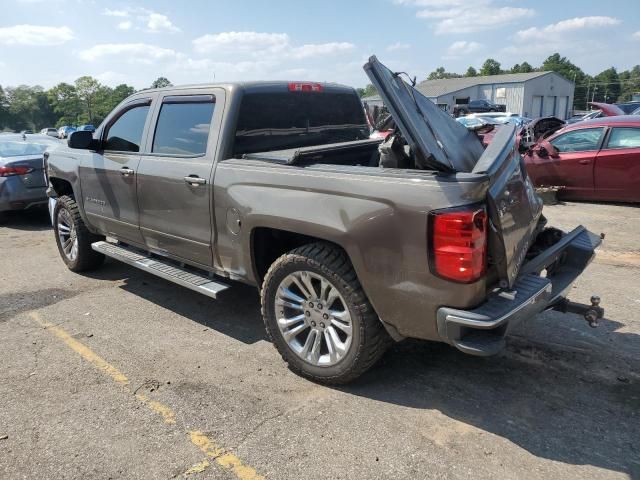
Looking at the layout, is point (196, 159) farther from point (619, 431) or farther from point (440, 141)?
point (619, 431)

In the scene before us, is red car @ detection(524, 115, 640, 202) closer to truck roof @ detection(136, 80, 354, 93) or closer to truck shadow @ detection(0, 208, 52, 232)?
truck roof @ detection(136, 80, 354, 93)

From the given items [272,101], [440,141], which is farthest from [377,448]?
[272,101]

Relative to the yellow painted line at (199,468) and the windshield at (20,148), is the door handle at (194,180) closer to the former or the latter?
the yellow painted line at (199,468)

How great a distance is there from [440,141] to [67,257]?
4.82 meters

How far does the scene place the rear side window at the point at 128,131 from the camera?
483cm

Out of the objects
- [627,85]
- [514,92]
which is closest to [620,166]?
[514,92]

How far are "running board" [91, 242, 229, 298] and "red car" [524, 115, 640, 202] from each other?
23.5ft

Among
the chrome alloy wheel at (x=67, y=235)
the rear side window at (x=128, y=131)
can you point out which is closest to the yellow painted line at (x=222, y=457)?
the rear side window at (x=128, y=131)

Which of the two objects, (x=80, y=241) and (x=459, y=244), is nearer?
(x=459, y=244)

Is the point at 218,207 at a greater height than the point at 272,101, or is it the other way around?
the point at 272,101

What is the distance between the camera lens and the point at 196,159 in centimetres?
404

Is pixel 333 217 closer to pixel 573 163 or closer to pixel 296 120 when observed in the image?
pixel 296 120

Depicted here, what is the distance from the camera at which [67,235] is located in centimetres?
622

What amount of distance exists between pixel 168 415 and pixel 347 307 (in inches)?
50.2
